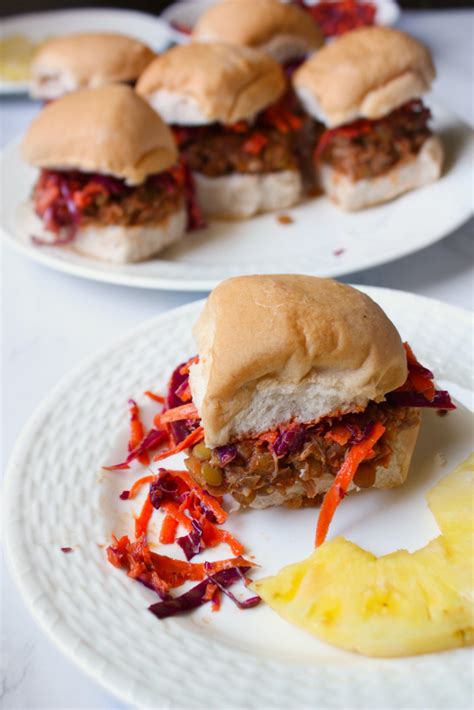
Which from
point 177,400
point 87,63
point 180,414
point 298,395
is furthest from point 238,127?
point 298,395

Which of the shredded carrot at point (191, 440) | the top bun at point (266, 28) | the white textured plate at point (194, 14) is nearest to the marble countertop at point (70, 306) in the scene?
the shredded carrot at point (191, 440)

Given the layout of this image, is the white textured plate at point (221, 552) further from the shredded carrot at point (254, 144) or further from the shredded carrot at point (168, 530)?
the shredded carrot at point (254, 144)

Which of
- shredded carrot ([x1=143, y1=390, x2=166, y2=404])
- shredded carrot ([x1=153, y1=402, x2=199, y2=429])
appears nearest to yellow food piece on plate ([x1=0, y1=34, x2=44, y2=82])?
shredded carrot ([x1=143, y1=390, x2=166, y2=404])

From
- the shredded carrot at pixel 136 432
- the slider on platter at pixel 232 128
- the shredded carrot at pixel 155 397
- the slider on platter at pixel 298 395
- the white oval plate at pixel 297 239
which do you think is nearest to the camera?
the slider on platter at pixel 298 395

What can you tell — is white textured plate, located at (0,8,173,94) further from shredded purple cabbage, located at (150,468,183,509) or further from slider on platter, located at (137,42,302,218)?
shredded purple cabbage, located at (150,468,183,509)

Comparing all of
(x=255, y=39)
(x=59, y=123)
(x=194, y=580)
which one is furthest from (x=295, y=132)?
(x=194, y=580)
